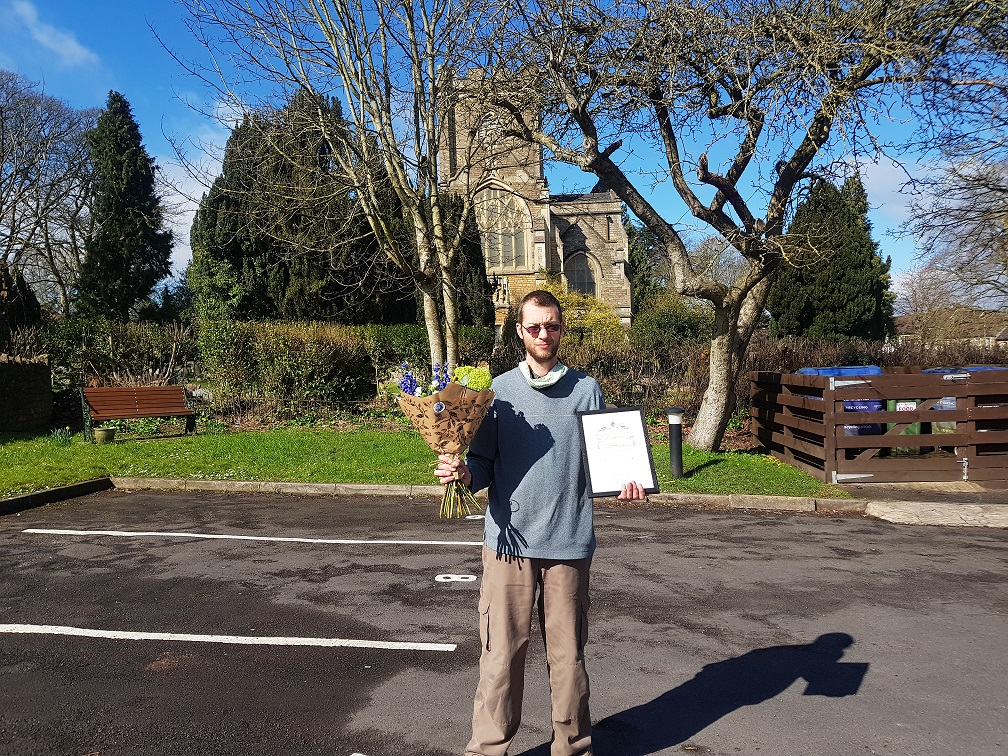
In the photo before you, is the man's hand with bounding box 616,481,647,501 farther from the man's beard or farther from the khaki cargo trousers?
the man's beard

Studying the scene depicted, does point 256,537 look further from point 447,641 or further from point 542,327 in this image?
point 542,327

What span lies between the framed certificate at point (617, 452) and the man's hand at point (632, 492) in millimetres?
14

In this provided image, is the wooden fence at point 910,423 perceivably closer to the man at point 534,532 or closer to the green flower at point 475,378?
the green flower at point 475,378

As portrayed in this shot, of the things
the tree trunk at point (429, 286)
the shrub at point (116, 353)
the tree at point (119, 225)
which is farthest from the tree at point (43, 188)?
the tree trunk at point (429, 286)

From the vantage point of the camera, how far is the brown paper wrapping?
2.98 m

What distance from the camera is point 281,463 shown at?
12.1m

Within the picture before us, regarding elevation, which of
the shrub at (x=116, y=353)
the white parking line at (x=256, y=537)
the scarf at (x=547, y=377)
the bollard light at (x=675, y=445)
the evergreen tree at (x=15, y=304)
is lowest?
the white parking line at (x=256, y=537)

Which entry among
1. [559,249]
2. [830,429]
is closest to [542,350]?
[830,429]

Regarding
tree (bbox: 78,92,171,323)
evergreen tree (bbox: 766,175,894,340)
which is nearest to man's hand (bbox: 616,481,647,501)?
evergreen tree (bbox: 766,175,894,340)

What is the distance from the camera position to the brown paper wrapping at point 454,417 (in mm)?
2982

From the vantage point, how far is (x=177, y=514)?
903 cm

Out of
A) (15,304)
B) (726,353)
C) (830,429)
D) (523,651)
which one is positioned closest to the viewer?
(523,651)

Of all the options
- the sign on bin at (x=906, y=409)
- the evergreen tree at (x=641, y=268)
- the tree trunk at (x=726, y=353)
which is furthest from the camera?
the evergreen tree at (x=641, y=268)

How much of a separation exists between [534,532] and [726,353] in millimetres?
10191
